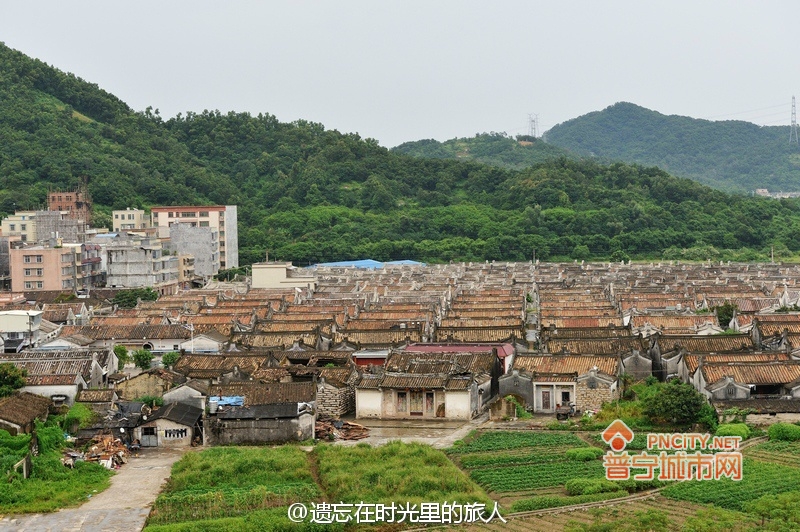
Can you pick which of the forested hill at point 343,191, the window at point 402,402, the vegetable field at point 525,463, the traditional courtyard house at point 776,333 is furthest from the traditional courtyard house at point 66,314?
the forested hill at point 343,191

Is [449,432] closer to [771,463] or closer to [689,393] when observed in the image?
[689,393]

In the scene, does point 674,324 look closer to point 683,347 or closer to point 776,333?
point 776,333

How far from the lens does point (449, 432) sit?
25562 millimetres

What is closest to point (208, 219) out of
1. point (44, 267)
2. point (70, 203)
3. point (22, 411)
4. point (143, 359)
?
point (70, 203)

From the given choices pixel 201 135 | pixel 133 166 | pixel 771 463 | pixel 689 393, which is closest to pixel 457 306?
pixel 689 393

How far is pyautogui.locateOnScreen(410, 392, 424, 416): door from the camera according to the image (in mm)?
27188

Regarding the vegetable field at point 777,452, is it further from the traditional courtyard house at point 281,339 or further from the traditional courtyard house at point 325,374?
the traditional courtyard house at point 281,339

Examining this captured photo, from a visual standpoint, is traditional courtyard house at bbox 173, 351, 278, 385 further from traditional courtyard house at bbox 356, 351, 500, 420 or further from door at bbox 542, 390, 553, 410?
door at bbox 542, 390, 553, 410

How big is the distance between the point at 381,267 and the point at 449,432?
44678 mm

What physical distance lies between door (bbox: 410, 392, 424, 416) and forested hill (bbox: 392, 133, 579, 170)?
120 meters

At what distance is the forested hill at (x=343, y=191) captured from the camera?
80.4 m

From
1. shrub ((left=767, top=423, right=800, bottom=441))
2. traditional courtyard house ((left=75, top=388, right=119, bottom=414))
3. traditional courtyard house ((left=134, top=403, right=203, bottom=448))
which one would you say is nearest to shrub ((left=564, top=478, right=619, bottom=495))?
shrub ((left=767, top=423, right=800, bottom=441))

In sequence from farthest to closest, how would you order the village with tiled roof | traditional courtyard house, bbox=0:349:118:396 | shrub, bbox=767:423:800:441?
1. traditional courtyard house, bbox=0:349:118:396
2. the village with tiled roof
3. shrub, bbox=767:423:800:441

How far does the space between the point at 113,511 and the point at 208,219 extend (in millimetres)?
52827
